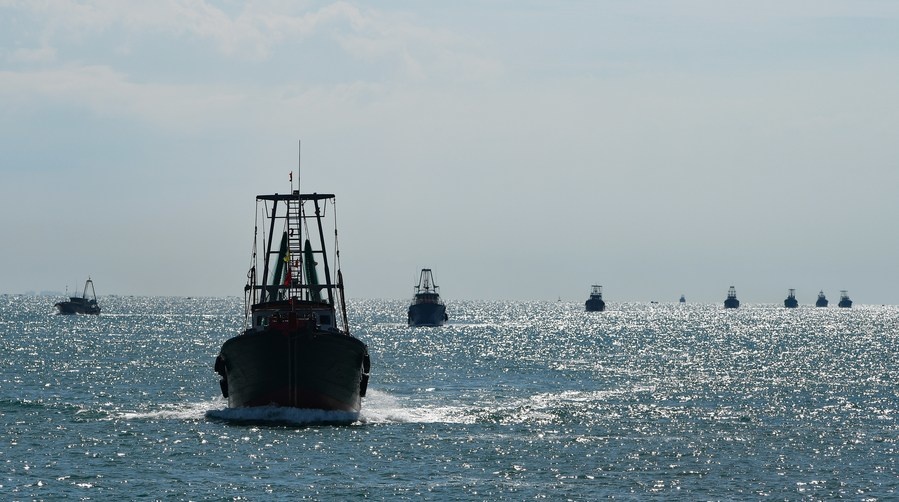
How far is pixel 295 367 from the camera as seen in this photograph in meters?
61.1

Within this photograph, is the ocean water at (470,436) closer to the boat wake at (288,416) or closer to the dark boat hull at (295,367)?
the boat wake at (288,416)

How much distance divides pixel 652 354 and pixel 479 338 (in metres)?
45.2

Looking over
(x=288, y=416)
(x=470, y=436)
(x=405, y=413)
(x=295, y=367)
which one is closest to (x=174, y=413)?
(x=288, y=416)

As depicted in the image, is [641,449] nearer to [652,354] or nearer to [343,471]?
[343,471]

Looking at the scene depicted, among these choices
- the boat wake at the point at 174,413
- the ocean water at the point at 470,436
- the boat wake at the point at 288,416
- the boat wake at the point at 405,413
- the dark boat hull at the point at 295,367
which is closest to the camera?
the ocean water at the point at 470,436

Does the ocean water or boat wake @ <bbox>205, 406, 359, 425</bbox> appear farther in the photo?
boat wake @ <bbox>205, 406, 359, 425</bbox>

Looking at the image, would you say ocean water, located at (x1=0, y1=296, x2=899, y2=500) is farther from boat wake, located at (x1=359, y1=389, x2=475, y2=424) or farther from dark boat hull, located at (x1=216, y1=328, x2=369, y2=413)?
dark boat hull, located at (x1=216, y1=328, x2=369, y2=413)

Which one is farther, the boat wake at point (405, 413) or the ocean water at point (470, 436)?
the boat wake at point (405, 413)

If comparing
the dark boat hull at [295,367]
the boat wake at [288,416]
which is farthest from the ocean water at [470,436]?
the dark boat hull at [295,367]

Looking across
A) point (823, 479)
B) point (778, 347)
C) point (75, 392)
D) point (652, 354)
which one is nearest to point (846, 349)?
point (778, 347)

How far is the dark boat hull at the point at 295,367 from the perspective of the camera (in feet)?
200

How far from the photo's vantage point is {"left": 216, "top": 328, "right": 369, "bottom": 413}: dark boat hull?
200 feet

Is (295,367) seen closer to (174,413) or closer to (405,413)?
(405,413)

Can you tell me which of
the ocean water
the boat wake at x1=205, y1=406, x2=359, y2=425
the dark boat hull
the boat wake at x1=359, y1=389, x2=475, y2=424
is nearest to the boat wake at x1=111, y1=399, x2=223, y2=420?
the ocean water
